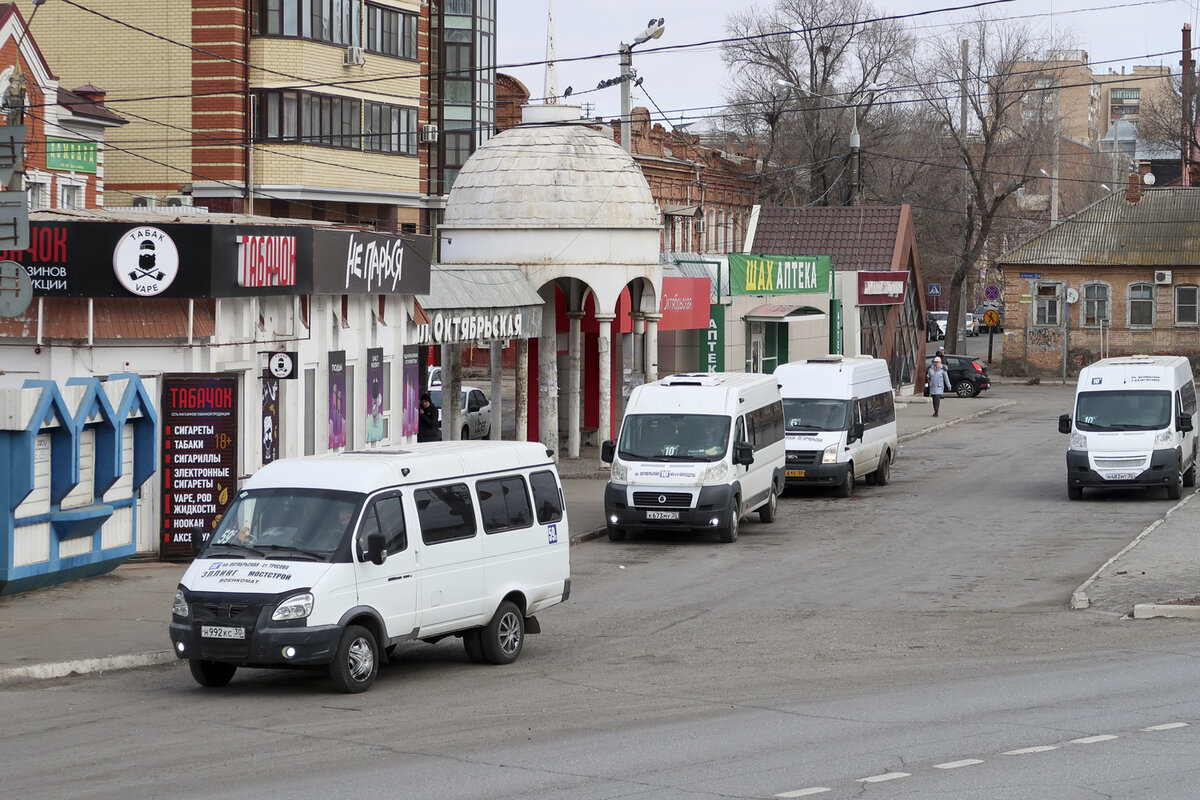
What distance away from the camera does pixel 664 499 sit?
24.8 m

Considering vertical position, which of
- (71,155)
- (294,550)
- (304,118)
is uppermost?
(304,118)

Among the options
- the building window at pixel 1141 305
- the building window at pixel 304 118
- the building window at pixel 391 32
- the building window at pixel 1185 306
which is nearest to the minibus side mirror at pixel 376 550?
the building window at pixel 304 118

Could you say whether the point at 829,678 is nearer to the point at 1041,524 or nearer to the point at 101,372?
the point at 101,372

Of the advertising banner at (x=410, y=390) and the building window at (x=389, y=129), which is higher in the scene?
the building window at (x=389, y=129)

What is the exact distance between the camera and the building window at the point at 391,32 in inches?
1658

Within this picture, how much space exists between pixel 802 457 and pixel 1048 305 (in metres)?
37.7

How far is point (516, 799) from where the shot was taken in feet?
31.4

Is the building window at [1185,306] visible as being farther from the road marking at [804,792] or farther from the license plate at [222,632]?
the road marking at [804,792]

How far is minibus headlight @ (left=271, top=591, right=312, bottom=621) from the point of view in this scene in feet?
42.5

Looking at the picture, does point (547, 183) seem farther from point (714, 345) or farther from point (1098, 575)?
point (1098, 575)

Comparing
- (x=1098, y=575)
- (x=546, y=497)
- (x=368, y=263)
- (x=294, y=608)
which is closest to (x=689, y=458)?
(x=368, y=263)

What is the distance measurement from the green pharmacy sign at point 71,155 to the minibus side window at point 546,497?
71.9ft

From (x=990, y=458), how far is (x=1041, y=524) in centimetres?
1160

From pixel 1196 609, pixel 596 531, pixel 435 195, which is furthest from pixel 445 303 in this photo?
pixel 435 195
